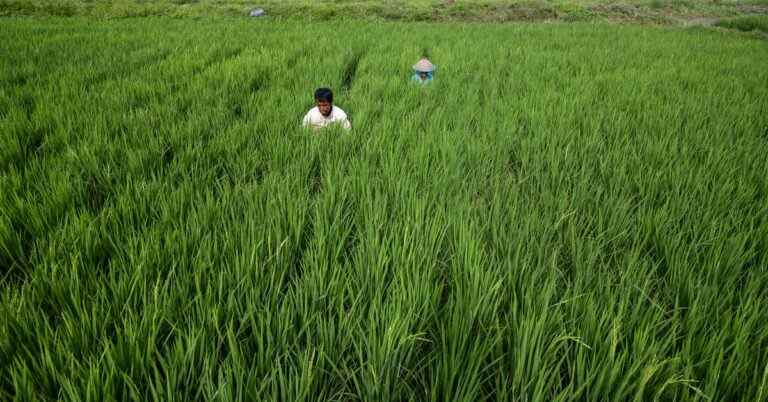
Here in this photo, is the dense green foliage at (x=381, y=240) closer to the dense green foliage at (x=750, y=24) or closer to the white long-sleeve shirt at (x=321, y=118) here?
the white long-sleeve shirt at (x=321, y=118)

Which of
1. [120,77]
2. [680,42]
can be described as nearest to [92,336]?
[120,77]

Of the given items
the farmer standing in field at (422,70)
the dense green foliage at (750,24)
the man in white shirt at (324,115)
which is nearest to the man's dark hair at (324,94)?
the man in white shirt at (324,115)

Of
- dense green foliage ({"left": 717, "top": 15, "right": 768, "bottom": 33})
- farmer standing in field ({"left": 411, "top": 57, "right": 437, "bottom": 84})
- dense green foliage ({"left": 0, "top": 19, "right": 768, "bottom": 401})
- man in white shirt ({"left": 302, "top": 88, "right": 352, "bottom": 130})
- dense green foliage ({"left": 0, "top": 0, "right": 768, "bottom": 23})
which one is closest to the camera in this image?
dense green foliage ({"left": 0, "top": 19, "right": 768, "bottom": 401})

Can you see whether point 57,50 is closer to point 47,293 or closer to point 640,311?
point 47,293

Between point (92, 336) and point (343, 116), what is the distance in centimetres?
170

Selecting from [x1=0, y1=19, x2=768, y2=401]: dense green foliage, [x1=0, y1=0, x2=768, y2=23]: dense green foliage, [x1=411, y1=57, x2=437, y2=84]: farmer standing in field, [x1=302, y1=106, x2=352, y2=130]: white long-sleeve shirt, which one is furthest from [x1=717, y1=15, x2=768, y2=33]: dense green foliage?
[x1=302, y1=106, x2=352, y2=130]: white long-sleeve shirt

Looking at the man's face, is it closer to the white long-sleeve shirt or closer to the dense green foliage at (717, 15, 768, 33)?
the white long-sleeve shirt

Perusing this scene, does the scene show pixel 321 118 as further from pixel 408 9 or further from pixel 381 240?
pixel 408 9

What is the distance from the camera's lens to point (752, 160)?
160 cm

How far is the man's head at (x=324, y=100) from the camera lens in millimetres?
2014

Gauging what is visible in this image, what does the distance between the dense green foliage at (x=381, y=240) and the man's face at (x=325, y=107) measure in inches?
7.7

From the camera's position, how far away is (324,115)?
2148 millimetres

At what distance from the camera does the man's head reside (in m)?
2.01

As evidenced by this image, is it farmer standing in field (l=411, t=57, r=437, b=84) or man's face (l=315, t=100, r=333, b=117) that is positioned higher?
farmer standing in field (l=411, t=57, r=437, b=84)
